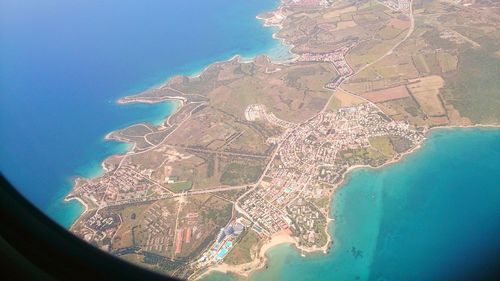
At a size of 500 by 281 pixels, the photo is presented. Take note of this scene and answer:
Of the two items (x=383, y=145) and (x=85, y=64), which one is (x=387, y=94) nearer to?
(x=383, y=145)

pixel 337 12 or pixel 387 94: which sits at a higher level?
pixel 337 12

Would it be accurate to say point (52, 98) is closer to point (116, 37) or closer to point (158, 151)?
point (116, 37)

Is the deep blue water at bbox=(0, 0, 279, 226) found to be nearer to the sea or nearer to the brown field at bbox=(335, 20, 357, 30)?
the sea

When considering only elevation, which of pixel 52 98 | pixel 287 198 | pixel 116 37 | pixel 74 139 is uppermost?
pixel 116 37

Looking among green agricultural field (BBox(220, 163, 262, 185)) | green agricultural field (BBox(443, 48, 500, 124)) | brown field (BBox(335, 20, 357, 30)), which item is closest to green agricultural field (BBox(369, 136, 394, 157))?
green agricultural field (BBox(443, 48, 500, 124))

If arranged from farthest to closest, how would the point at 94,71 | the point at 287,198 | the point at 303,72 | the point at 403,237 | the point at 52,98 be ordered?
the point at 94,71
the point at 52,98
the point at 303,72
the point at 287,198
the point at 403,237

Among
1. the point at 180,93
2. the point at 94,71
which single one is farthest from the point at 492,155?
the point at 94,71

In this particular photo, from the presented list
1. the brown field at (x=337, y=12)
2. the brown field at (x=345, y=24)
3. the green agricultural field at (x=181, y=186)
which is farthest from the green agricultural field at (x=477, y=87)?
the green agricultural field at (x=181, y=186)

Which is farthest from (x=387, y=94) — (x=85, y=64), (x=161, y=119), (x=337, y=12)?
(x=85, y=64)

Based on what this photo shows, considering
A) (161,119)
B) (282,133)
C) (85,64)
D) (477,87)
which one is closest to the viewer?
(282,133)
